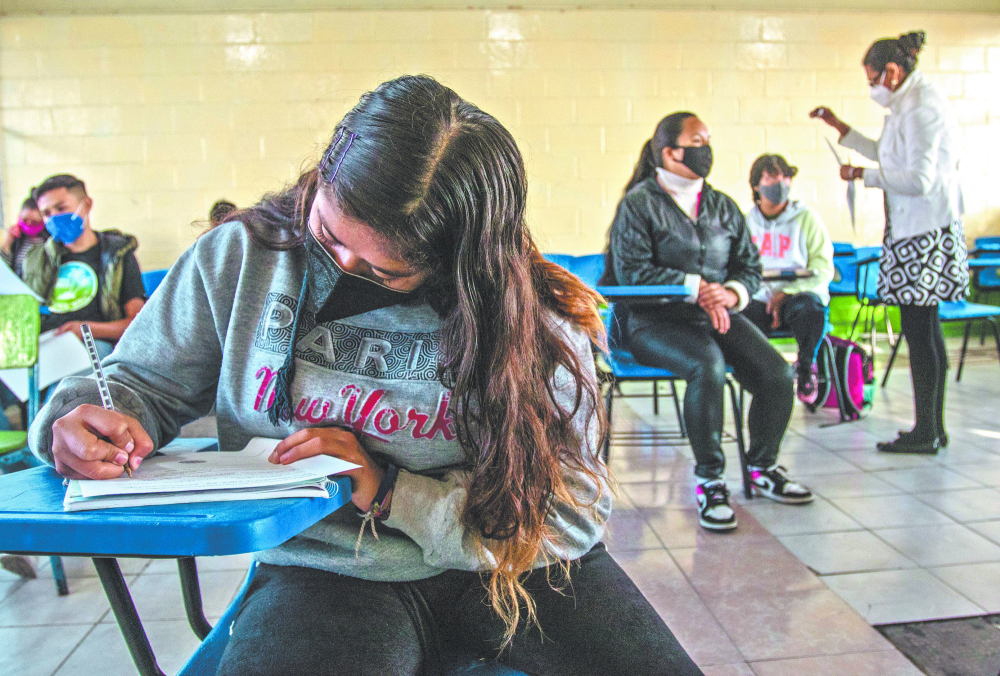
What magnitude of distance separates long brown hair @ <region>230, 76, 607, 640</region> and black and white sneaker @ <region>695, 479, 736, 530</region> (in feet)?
4.33

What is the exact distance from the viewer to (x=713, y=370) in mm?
2143

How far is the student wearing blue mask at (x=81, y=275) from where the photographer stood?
2795 millimetres

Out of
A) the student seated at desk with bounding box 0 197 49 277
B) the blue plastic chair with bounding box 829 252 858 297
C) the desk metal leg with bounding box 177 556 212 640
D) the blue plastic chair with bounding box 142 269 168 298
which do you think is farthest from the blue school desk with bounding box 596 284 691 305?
the blue plastic chair with bounding box 829 252 858 297

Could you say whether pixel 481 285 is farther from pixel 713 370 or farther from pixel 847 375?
pixel 847 375

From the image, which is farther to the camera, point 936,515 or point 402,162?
point 936,515

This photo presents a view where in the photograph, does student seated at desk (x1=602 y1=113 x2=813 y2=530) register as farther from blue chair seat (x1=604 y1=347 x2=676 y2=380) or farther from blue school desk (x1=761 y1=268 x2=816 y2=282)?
blue school desk (x1=761 y1=268 x2=816 y2=282)

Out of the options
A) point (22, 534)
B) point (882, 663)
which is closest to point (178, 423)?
point (22, 534)

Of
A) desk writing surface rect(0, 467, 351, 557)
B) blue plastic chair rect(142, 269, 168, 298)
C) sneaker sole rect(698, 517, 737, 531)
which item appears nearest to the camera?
desk writing surface rect(0, 467, 351, 557)

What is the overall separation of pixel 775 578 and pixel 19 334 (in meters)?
2.03

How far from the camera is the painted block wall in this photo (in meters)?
4.69

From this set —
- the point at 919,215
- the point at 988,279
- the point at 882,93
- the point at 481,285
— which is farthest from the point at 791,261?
the point at 481,285

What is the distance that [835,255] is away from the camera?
15.2 ft

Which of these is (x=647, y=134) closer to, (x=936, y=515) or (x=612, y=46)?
(x=612, y=46)

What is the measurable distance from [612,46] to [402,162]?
179 inches
